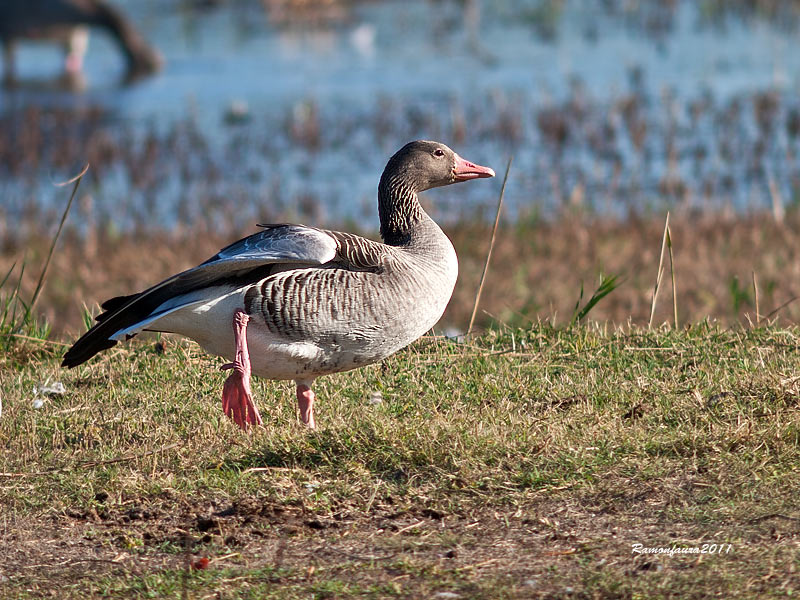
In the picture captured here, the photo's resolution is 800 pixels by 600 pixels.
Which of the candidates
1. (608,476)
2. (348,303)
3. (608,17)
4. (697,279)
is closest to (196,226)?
(697,279)

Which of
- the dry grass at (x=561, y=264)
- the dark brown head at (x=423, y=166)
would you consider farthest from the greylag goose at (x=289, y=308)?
the dry grass at (x=561, y=264)

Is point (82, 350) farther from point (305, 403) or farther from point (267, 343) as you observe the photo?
point (305, 403)

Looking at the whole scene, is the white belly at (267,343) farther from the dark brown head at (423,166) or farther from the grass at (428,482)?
the dark brown head at (423,166)

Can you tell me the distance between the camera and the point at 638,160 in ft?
56.4

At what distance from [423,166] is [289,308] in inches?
47.9

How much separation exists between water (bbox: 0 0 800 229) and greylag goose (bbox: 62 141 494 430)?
7.41m

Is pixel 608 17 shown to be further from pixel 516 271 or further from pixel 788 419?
pixel 788 419

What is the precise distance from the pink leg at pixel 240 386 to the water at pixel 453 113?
7.87 metres

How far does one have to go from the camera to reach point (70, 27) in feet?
92.9

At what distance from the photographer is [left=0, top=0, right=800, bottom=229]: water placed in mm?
16062

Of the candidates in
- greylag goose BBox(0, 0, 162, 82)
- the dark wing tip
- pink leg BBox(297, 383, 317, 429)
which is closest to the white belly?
pink leg BBox(297, 383, 317, 429)

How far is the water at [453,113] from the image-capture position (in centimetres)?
1606

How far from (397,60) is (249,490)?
2279 centimetres

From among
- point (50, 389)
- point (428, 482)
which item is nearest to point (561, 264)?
point (50, 389)
